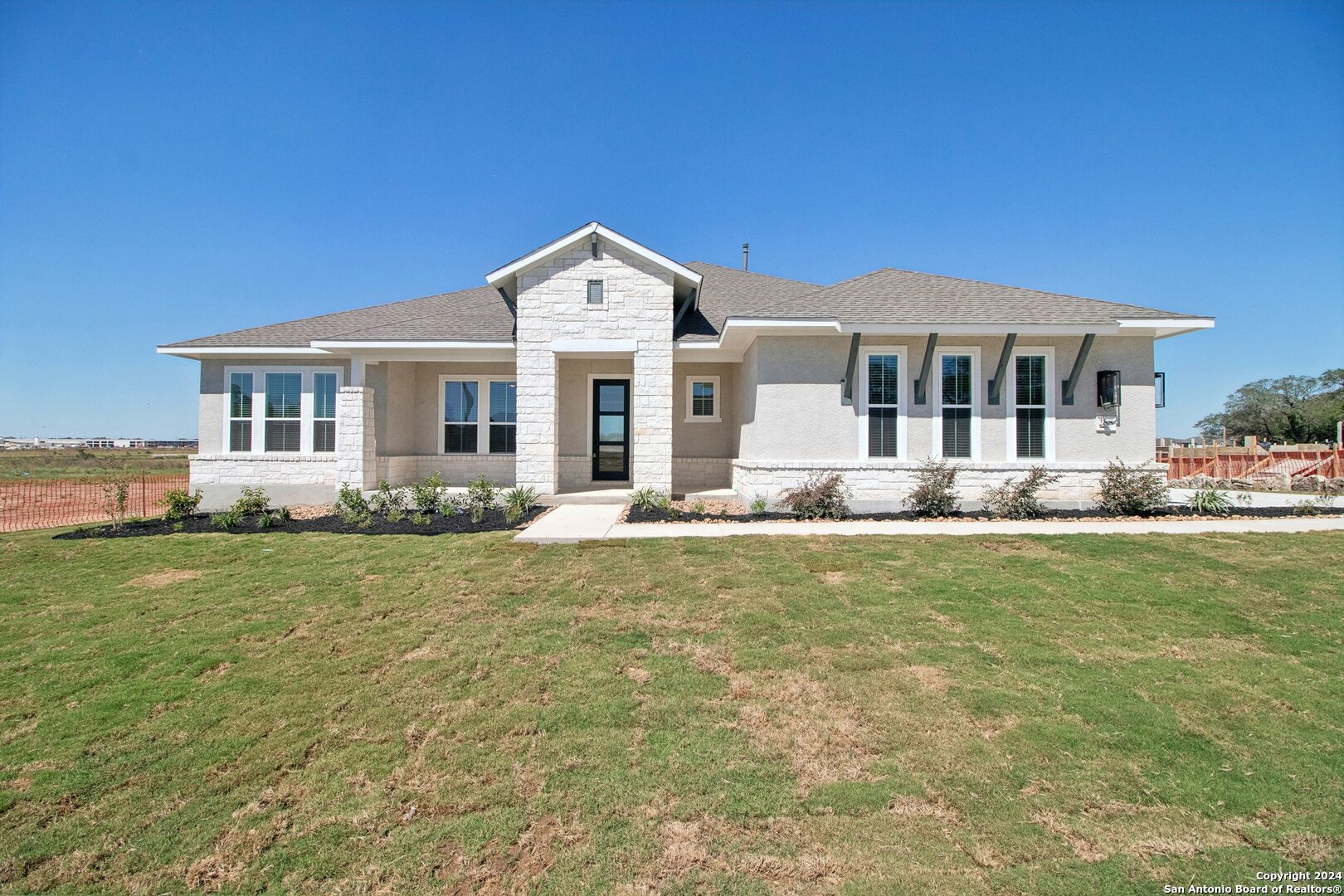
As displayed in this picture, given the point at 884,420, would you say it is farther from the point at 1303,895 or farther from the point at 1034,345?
the point at 1303,895

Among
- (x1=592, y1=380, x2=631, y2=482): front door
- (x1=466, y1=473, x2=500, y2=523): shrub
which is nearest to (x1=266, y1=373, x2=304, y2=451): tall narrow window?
(x1=466, y1=473, x2=500, y2=523): shrub

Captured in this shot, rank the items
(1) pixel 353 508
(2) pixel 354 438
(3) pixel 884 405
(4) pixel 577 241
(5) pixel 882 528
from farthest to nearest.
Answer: (2) pixel 354 438
(4) pixel 577 241
(3) pixel 884 405
(1) pixel 353 508
(5) pixel 882 528

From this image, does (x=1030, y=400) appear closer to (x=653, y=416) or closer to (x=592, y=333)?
(x=653, y=416)

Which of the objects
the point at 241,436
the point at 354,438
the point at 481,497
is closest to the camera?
Answer: the point at 481,497

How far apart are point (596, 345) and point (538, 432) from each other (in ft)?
7.26

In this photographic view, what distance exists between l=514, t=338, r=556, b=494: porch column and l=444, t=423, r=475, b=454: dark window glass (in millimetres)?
3194

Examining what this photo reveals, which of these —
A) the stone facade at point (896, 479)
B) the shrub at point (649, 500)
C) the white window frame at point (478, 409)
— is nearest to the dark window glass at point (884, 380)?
the stone facade at point (896, 479)

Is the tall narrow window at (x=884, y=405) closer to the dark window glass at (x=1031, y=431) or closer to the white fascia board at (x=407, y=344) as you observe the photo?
the dark window glass at (x=1031, y=431)

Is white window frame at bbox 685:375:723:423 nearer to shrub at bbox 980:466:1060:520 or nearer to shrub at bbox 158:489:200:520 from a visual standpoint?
shrub at bbox 980:466:1060:520

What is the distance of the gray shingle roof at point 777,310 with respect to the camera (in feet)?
37.6

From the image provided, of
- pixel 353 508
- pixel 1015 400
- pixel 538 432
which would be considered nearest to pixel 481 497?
pixel 538 432

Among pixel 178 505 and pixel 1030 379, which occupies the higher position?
pixel 1030 379

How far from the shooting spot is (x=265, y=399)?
581 inches

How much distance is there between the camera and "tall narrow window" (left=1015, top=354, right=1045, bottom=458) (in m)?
12.0
